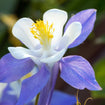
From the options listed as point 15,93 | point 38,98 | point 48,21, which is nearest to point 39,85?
point 38,98

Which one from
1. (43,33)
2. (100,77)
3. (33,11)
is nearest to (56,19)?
(43,33)

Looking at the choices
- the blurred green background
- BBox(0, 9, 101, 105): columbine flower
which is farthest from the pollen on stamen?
the blurred green background

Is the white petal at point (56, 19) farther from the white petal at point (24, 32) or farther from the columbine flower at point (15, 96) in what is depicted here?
the columbine flower at point (15, 96)

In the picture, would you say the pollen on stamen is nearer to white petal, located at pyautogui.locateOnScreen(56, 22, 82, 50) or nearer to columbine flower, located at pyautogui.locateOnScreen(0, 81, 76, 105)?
white petal, located at pyautogui.locateOnScreen(56, 22, 82, 50)

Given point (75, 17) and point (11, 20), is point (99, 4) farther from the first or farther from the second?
point (75, 17)

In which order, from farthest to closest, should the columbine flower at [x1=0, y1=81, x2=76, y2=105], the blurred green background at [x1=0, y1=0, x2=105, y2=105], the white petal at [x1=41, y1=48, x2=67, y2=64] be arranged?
the blurred green background at [x1=0, y1=0, x2=105, y2=105]
the columbine flower at [x1=0, y1=81, x2=76, y2=105]
the white petal at [x1=41, y1=48, x2=67, y2=64]

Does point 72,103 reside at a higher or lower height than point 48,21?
lower

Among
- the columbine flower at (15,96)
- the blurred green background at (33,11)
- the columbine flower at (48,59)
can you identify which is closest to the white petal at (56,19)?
the columbine flower at (48,59)
